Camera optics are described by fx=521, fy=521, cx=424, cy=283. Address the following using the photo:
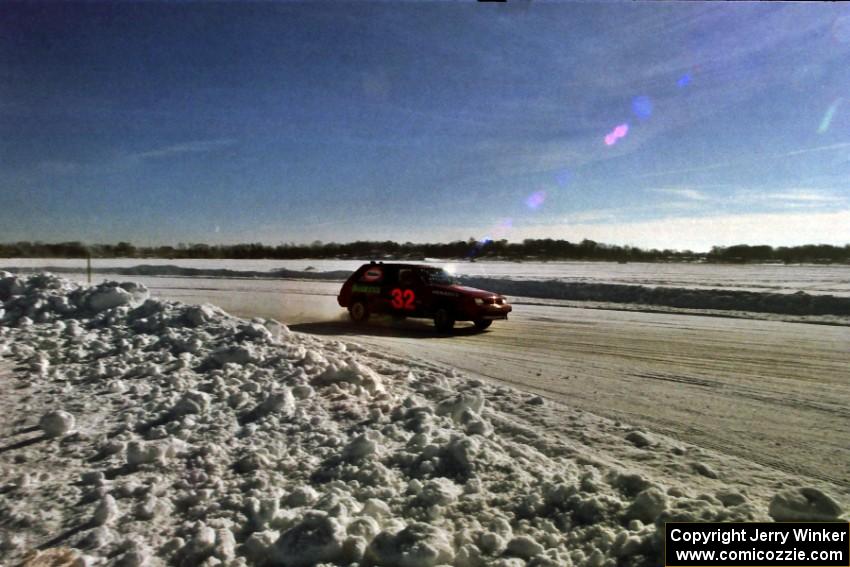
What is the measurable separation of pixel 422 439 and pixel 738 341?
30.0 feet

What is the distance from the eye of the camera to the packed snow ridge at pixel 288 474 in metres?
3.11

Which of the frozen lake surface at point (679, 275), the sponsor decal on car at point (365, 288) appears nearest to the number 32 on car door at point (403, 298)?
the sponsor decal on car at point (365, 288)

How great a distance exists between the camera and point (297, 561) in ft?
9.91

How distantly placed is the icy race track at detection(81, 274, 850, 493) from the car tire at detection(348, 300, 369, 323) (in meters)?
0.36

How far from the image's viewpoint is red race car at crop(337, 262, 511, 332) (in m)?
12.6

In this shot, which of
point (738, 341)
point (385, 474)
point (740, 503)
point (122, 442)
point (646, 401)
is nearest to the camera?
point (740, 503)

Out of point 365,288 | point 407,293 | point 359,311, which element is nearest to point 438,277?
point 407,293

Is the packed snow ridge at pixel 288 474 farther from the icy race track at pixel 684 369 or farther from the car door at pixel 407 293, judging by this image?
the car door at pixel 407 293

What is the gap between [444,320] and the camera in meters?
12.6

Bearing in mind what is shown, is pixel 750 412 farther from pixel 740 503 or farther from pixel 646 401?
pixel 740 503

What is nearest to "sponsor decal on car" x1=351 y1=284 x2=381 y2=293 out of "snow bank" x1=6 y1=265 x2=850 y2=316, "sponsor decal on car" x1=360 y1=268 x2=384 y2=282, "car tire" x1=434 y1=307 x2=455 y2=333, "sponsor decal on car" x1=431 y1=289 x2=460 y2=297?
"sponsor decal on car" x1=360 y1=268 x2=384 y2=282

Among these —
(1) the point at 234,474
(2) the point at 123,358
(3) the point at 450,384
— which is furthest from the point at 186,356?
(3) the point at 450,384

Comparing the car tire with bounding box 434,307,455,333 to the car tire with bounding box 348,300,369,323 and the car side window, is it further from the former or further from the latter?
the car tire with bounding box 348,300,369,323

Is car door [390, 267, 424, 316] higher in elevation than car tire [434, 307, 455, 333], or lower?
higher
